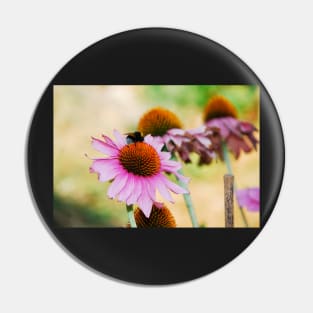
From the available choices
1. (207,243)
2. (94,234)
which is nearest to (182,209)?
(207,243)

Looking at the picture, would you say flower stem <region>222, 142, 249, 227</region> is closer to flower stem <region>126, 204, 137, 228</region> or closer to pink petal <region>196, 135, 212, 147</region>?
pink petal <region>196, 135, 212, 147</region>

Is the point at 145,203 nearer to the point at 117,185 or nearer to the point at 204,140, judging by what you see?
the point at 117,185

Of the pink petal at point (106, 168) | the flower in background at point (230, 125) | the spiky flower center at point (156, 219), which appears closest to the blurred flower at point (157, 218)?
the spiky flower center at point (156, 219)

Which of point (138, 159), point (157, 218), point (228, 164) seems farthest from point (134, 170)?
point (228, 164)

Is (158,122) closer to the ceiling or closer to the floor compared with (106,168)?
closer to the ceiling

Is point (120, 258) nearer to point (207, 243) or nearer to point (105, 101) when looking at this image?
point (207, 243)

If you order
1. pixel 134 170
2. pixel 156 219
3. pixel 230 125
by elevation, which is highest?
pixel 230 125

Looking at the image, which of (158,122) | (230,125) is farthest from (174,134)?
(230,125)
